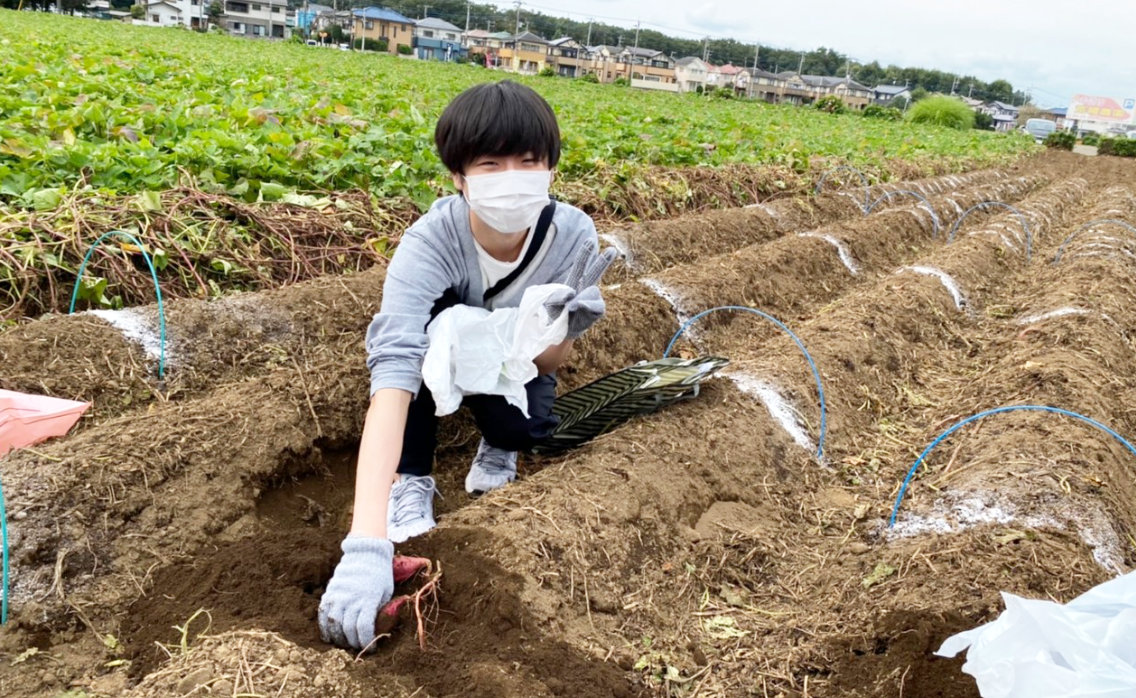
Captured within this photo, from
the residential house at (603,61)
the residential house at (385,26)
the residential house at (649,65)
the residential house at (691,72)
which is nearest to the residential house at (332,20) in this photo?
the residential house at (385,26)

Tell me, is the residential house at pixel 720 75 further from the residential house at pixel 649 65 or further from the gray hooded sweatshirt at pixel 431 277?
the gray hooded sweatshirt at pixel 431 277

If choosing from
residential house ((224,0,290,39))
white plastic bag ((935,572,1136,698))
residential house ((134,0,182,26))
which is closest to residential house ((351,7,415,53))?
residential house ((224,0,290,39))

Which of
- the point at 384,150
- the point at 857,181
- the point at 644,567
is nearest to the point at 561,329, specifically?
the point at 644,567

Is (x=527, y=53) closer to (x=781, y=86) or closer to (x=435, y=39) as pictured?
(x=435, y=39)

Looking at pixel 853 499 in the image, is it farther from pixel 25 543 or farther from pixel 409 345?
pixel 25 543

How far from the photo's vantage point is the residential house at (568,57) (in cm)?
7694

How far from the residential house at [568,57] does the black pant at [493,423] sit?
7754 cm

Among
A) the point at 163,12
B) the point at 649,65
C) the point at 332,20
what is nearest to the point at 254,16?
the point at 332,20

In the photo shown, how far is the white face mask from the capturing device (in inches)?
89.9

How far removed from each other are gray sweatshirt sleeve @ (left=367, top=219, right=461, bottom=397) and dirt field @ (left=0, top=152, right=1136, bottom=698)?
485 millimetres

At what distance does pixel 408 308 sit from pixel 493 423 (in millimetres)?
613

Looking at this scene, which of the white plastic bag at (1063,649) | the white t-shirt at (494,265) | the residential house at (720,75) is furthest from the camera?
the residential house at (720,75)

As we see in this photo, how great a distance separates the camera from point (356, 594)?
70.3 inches

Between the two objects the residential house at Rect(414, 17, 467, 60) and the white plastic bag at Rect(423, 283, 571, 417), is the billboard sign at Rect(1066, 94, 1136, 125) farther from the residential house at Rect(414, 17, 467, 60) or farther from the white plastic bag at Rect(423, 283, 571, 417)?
the white plastic bag at Rect(423, 283, 571, 417)
